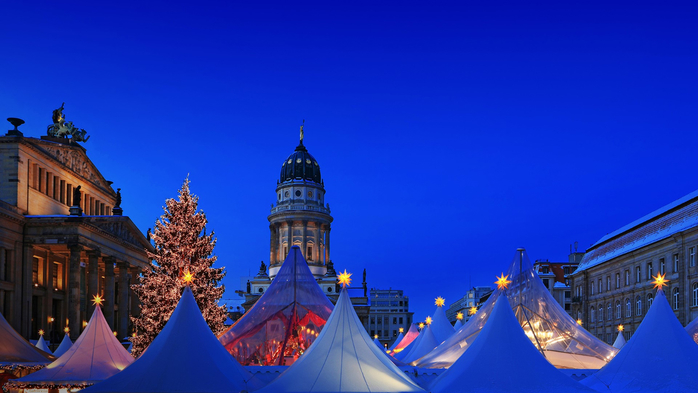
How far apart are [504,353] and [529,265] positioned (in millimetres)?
10151

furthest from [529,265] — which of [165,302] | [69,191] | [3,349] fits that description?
[69,191]

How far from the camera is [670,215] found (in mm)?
45781

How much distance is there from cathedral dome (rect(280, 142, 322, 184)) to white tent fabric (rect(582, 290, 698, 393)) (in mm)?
101156

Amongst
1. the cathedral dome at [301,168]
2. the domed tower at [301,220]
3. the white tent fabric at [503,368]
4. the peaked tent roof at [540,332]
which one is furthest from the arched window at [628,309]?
the cathedral dome at [301,168]

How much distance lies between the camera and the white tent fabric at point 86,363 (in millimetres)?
21281

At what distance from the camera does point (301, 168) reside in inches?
4688

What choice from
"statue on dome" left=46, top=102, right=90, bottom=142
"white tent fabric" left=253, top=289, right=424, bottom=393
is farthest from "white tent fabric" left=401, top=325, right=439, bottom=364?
"statue on dome" left=46, top=102, right=90, bottom=142

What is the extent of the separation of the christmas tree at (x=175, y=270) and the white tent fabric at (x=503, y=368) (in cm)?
1856

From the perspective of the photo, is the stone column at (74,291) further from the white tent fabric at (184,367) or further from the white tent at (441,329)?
the white tent fabric at (184,367)

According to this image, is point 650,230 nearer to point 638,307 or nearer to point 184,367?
point 638,307

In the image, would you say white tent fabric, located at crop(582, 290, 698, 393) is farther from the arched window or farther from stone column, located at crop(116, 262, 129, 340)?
stone column, located at crop(116, 262, 129, 340)

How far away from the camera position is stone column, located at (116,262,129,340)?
2077 inches

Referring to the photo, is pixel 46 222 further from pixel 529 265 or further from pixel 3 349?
pixel 529 265

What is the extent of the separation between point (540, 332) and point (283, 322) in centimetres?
986
